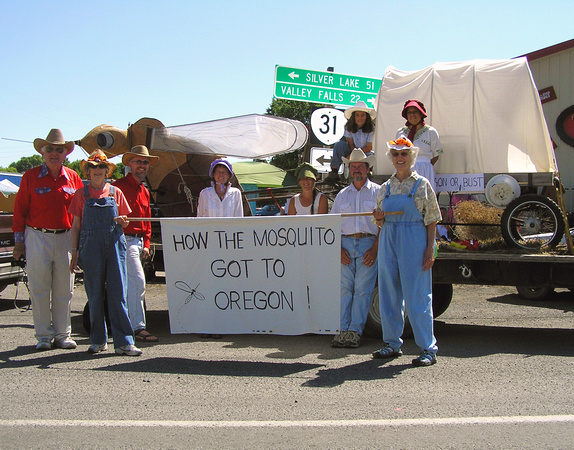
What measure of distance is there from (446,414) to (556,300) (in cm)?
702

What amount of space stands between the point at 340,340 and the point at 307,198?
1.64 metres

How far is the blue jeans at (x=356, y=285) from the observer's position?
641 centimetres

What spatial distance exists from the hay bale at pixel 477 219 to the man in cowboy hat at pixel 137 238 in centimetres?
403

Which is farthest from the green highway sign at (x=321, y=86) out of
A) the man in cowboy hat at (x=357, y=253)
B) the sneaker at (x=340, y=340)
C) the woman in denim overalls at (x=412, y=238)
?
the woman in denim overalls at (x=412, y=238)

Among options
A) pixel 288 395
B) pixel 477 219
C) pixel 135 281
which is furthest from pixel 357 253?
pixel 477 219

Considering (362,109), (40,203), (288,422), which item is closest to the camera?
(288,422)

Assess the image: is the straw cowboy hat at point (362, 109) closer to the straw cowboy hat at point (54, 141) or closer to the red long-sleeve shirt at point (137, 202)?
the red long-sleeve shirt at point (137, 202)

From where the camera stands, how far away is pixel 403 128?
737 centimetres

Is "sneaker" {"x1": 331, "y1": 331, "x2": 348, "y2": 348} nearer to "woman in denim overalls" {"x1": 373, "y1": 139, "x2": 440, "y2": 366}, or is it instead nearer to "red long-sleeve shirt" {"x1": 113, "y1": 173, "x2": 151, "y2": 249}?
"woman in denim overalls" {"x1": 373, "y1": 139, "x2": 440, "y2": 366}

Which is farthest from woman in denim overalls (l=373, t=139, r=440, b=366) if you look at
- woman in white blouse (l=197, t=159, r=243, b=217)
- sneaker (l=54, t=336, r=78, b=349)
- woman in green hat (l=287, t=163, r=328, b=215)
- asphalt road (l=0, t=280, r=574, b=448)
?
sneaker (l=54, t=336, r=78, b=349)

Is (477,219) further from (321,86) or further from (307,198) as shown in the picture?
(321,86)

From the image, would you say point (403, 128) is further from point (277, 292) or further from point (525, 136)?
point (277, 292)

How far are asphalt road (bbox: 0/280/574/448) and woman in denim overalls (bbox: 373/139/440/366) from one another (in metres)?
0.41

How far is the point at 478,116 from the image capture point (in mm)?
7629
